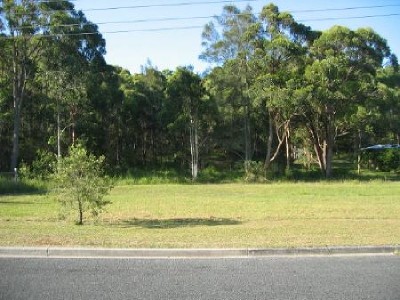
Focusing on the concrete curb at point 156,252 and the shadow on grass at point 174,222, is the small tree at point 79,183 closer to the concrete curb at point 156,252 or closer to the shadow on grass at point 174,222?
the shadow on grass at point 174,222

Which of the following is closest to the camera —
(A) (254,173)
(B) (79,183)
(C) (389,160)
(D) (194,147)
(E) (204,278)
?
(E) (204,278)

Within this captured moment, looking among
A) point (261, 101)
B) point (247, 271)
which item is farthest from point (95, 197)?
point (261, 101)

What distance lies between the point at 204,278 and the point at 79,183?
826cm

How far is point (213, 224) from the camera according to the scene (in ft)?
50.9

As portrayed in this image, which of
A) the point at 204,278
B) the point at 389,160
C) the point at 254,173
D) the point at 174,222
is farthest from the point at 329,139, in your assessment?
the point at 204,278

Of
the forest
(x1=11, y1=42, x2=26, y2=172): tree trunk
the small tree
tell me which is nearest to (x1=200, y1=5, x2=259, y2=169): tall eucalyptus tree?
the forest

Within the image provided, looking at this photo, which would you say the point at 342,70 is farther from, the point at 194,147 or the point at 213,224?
the point at 213,224

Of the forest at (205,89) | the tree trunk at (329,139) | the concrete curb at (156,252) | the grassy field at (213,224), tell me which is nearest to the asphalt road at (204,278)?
the concrete curb at (156,252)

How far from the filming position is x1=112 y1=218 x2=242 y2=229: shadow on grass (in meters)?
15.3

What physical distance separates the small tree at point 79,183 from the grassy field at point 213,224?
2.31ft

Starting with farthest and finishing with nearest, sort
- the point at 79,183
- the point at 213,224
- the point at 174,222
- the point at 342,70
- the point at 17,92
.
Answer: the point at 17,92 < the point at 342,70 < the point at 174,222 < the point at 213,224 < the point at 79,183

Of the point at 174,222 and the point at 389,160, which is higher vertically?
the point at 389,160

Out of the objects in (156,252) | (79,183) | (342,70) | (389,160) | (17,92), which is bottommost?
(156,252)

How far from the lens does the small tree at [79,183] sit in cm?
1539
